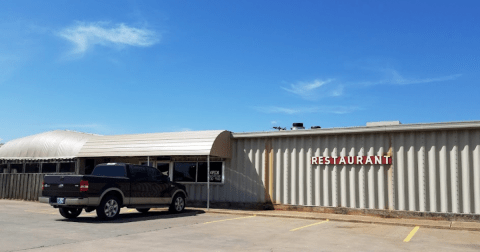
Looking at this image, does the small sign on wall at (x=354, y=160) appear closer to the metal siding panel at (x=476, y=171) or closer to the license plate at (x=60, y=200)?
the metal siding panel at (x=476, y=171)

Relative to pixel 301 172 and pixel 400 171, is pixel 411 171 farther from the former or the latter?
pixel 301 172

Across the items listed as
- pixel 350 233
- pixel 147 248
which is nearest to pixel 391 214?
pixel 350 233

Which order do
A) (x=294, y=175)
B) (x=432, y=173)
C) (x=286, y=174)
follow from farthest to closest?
(x=286, y=174)
(x=294, y=175)
(x=432, y=173)

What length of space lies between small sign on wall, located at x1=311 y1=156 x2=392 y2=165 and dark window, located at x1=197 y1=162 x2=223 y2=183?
4586mm

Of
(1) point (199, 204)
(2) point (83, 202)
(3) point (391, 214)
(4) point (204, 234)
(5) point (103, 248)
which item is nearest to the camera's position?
(5) point (103, 248)

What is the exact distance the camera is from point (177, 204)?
1717 cm

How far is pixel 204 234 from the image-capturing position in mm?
11109

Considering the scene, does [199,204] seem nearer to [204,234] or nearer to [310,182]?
[310,182]

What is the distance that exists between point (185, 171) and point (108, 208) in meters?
6.74

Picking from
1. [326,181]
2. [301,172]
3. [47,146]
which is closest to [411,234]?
[326,181]

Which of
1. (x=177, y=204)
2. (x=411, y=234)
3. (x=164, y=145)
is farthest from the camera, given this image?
(x=164, y=145)

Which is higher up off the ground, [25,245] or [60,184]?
[60,184]

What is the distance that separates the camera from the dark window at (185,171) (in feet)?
67.1

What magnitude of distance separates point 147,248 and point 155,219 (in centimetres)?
580
